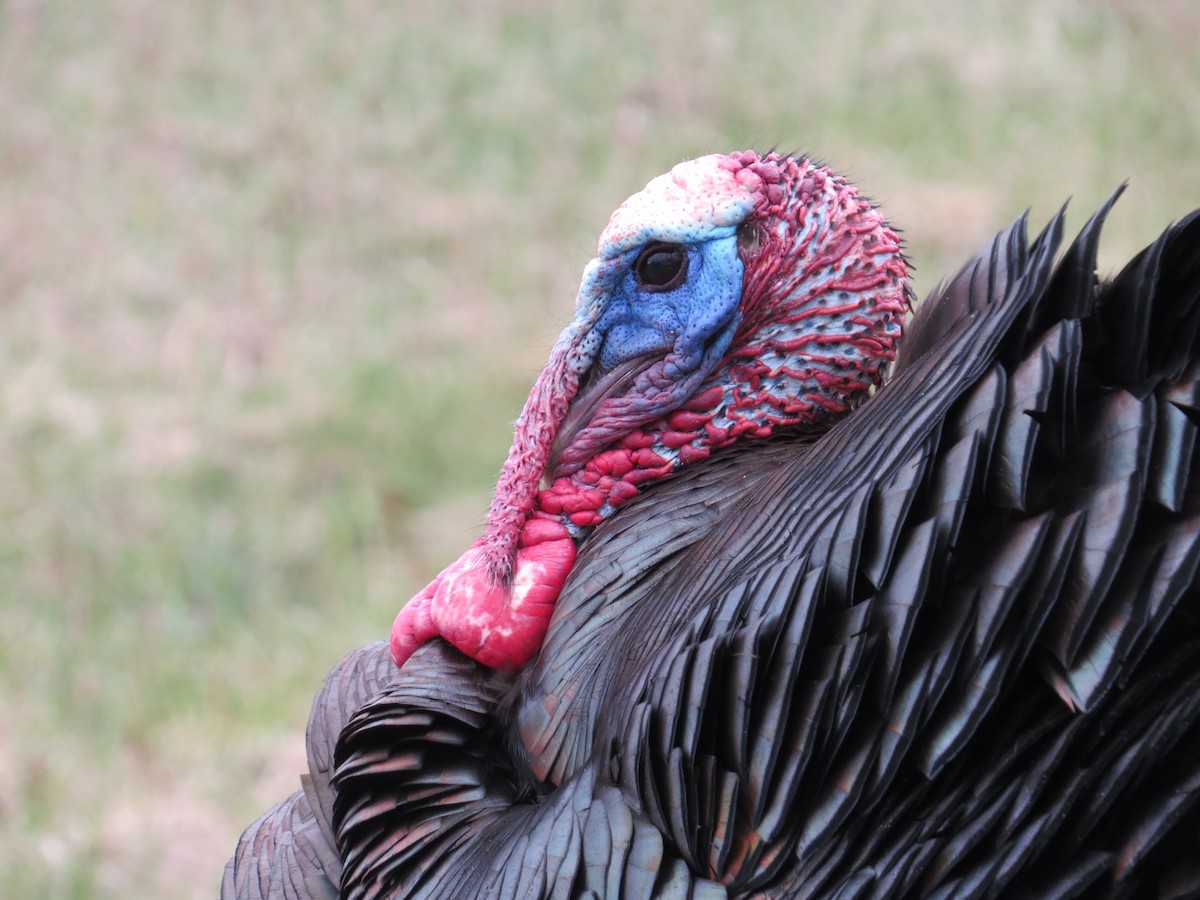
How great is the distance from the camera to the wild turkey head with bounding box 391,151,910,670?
7.13ft

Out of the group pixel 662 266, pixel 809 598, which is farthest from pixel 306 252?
pixel 809 598

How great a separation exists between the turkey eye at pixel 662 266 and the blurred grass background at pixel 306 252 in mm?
1578

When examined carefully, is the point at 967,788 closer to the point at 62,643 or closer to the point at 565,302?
the point at 62,643

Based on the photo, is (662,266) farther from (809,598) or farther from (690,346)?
(809,598)

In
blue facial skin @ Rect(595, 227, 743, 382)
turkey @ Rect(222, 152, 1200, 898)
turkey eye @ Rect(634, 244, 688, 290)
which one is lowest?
turkey @ Rect(222, 152, 1200, 898)

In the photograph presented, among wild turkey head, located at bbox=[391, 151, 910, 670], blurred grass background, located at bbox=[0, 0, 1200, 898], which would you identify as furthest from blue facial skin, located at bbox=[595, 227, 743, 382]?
blurred grass background, located at bbox=[0, 0, 1200, 898]

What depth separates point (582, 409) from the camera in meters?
2.28

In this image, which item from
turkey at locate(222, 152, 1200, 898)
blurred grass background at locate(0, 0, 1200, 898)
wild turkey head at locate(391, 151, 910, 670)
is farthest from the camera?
blurred grass background at locate(0, 0, 1200, 898)

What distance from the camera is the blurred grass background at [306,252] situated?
4250 millimetres

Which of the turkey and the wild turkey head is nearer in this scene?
the turkey

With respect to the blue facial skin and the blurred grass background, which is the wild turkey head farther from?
the blurred grass background

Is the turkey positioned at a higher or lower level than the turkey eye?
lower

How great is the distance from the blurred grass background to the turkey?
5.34 feet

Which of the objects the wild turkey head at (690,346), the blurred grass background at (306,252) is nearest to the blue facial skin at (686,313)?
the wild turkey head at (690,346)
